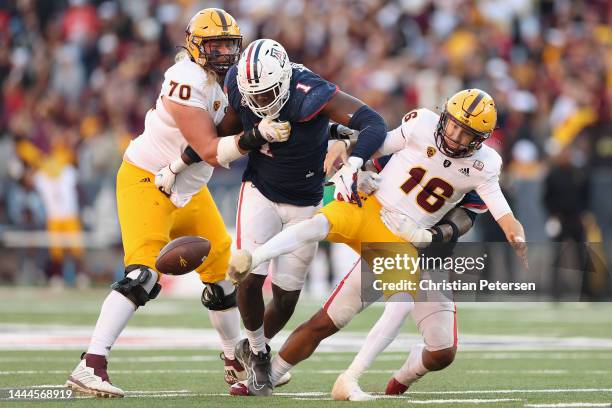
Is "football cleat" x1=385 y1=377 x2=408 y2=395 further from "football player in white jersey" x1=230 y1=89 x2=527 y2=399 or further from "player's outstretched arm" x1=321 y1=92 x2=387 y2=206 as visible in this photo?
"player's outstretched arm" x1=321 y1=92 x2=387 y2=206

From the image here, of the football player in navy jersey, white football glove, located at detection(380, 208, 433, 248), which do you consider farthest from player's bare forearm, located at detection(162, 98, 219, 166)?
white football glove, located at detection(380, 208, 433, 248)

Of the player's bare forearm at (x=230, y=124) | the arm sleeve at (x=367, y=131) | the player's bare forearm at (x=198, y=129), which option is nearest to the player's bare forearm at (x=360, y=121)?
the arm sleeve at (x=367, y=131)

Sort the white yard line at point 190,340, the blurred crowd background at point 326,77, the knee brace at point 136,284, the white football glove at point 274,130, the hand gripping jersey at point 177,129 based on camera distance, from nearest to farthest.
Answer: the white football glove at point 274,130 < the knee brace at point 136,284 < the hand gripping jersey at point 177,129 < the white yard line at point 190,340 < the blurred crowd background at point 326,77

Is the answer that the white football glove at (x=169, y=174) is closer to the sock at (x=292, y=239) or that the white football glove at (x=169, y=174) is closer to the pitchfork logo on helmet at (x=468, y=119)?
the sock at (x=292, y=239)

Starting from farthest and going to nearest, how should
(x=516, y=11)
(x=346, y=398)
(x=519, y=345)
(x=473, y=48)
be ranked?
(x=516, y=11) → (x=473, y=48) → (x=519, y=345) → (x=346, y=398)

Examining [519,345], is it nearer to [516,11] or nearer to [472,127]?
[472,127]

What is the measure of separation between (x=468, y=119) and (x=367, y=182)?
0.60m

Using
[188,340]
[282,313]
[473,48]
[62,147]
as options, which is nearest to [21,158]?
[62,147]

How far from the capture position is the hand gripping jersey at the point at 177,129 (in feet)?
23.3

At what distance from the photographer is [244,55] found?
22.5 feet

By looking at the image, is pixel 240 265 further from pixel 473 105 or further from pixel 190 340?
pixel 190 340

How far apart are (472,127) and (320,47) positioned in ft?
36.5

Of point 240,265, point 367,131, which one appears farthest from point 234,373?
point 367,131

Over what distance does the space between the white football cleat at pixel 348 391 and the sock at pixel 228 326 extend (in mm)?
1015
